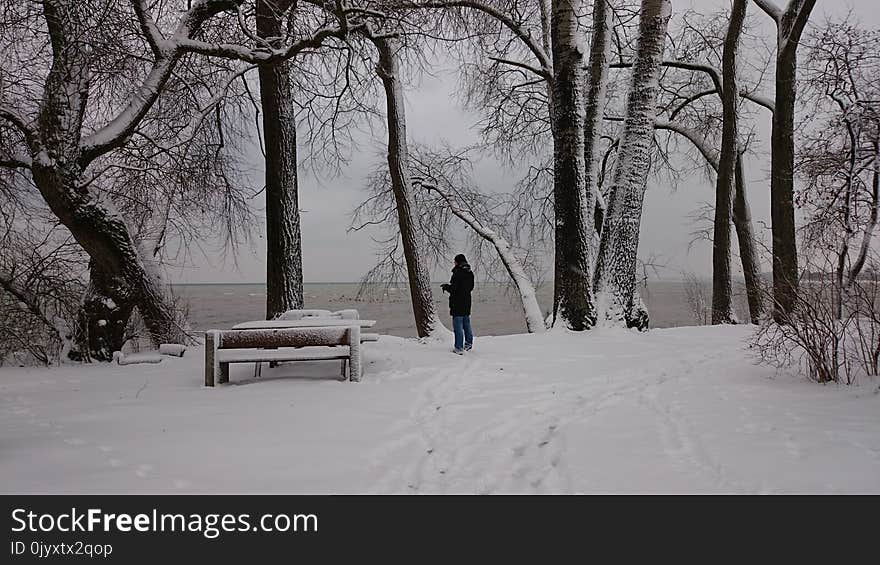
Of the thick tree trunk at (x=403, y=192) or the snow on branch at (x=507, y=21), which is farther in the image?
the thick tree trunk at (x=403, y=192)

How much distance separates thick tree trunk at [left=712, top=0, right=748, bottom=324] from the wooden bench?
1031 centimetres

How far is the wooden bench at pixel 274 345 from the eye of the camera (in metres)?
5.88

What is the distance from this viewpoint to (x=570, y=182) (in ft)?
31.2

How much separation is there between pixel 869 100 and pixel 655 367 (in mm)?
10055

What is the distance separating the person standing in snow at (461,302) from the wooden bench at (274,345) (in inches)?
81.4

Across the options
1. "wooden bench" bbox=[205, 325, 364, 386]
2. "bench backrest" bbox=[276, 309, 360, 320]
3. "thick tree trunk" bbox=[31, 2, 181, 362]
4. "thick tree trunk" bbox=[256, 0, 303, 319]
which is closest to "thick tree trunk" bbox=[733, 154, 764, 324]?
"bench backrest" bbox=[276, 309, 360, 320]

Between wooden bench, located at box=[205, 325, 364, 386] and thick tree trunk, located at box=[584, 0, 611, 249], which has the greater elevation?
thick tree trunk, located at box=[584, 0, 611, 249]

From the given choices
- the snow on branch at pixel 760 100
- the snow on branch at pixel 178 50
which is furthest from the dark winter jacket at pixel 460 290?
the snow on branch at pixel 760 100

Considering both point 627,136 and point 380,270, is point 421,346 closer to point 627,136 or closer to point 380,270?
point 627,136

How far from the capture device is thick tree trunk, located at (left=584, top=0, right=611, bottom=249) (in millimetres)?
10406

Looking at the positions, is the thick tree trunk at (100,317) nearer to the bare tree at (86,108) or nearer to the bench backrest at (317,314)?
the bare tree at (86,108)

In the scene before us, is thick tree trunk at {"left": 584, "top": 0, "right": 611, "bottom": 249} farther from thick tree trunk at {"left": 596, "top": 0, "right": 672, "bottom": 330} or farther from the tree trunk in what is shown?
the tree trunk

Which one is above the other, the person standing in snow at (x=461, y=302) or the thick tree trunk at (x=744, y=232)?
the thick tree trunk at (x=744, y=232)
